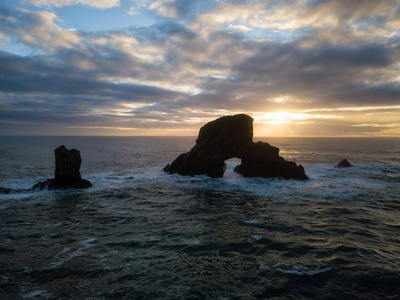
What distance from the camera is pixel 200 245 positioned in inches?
541

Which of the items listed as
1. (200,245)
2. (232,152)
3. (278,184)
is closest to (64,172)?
(200,245)

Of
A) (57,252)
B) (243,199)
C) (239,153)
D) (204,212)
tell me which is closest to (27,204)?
(57,252)

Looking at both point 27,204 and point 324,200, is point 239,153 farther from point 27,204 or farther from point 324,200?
point 27,204

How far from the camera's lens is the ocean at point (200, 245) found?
9.67m

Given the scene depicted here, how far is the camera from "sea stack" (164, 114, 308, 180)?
37.2 metres

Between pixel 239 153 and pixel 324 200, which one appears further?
pixel 239 153

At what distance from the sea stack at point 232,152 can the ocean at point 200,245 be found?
10997mm

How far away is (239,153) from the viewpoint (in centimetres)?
3791

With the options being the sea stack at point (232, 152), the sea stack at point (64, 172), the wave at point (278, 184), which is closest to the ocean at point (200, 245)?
the wave at point (278, 184)

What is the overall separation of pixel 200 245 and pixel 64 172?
76.4 feet

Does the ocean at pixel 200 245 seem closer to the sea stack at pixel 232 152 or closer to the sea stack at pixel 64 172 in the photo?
the sea stack at pixel 64 172

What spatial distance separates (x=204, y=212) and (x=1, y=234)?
1523 centimetres

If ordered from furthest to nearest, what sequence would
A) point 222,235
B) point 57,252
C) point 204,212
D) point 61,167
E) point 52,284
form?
point 61,167, point 204,212, point 222,235, point 57,252, point 52,284

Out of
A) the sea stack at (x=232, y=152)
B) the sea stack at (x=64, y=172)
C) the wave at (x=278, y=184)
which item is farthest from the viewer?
the sea stack at (x=232, y=152)
